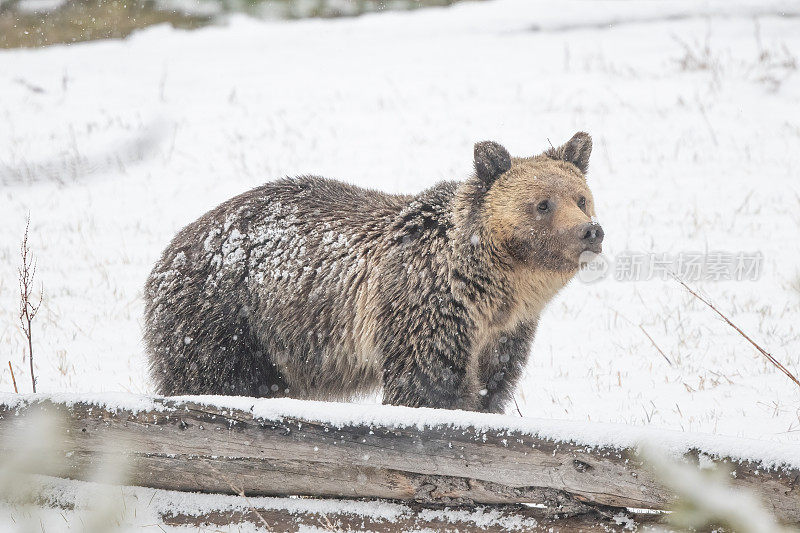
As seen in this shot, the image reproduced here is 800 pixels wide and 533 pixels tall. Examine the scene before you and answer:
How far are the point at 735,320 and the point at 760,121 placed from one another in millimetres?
6337

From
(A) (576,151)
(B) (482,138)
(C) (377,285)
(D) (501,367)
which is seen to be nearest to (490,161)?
(A) (576,151)

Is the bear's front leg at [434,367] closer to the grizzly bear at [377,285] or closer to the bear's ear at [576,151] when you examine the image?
the grizzly bear at [377,285]

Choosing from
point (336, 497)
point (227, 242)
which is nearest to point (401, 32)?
point (227, 242)

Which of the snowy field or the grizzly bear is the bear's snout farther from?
the snowy field

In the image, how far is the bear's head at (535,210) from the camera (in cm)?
439

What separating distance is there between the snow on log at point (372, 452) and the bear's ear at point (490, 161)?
188cm

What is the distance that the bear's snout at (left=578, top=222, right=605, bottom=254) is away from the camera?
4.28 meters

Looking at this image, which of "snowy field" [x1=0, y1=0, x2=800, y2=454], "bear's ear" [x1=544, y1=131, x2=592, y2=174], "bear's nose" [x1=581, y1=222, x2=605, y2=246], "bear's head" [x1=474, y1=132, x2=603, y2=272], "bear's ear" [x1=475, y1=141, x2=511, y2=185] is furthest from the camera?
"snowy field" [x1=0, y1=0, x2=800, y2=454]

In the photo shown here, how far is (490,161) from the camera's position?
471 cm

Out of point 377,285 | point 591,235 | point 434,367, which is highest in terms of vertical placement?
point 591,235

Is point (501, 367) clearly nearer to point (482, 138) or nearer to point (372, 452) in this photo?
point (372, 452)

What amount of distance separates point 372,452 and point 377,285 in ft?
5.19
